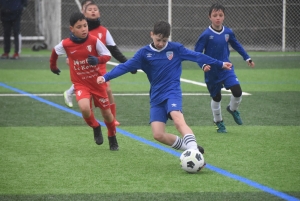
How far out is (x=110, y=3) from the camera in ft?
75.9

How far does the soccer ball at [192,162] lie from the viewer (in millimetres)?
6785

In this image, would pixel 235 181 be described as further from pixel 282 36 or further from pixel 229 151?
pixel 282 36

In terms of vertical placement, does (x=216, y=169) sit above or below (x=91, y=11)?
below

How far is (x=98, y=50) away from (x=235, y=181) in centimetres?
271

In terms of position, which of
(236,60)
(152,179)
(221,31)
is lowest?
(236,60)

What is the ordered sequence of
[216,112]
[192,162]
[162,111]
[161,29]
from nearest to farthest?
[192,162] < [161,29] < [162,111] < [216,112]

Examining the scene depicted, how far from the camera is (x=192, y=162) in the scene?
22.3 ft

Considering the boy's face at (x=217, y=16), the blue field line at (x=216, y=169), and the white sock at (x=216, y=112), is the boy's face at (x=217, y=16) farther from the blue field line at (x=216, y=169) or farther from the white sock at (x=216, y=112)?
the blue field line at (x=216, y=169)

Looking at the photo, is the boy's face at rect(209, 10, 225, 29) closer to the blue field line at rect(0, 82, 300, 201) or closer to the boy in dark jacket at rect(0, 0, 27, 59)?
the blue field line at rect(0, 82, 300, 201)

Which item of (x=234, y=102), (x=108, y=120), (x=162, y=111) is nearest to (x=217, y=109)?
(x=234, y=102)

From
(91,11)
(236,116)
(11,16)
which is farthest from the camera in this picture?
(11,16)

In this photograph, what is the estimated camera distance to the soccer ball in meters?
6.79

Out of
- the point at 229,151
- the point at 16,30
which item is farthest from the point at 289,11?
the point at 229,151

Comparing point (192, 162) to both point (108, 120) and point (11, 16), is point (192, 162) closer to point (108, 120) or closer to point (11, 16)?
point (108, 120)
